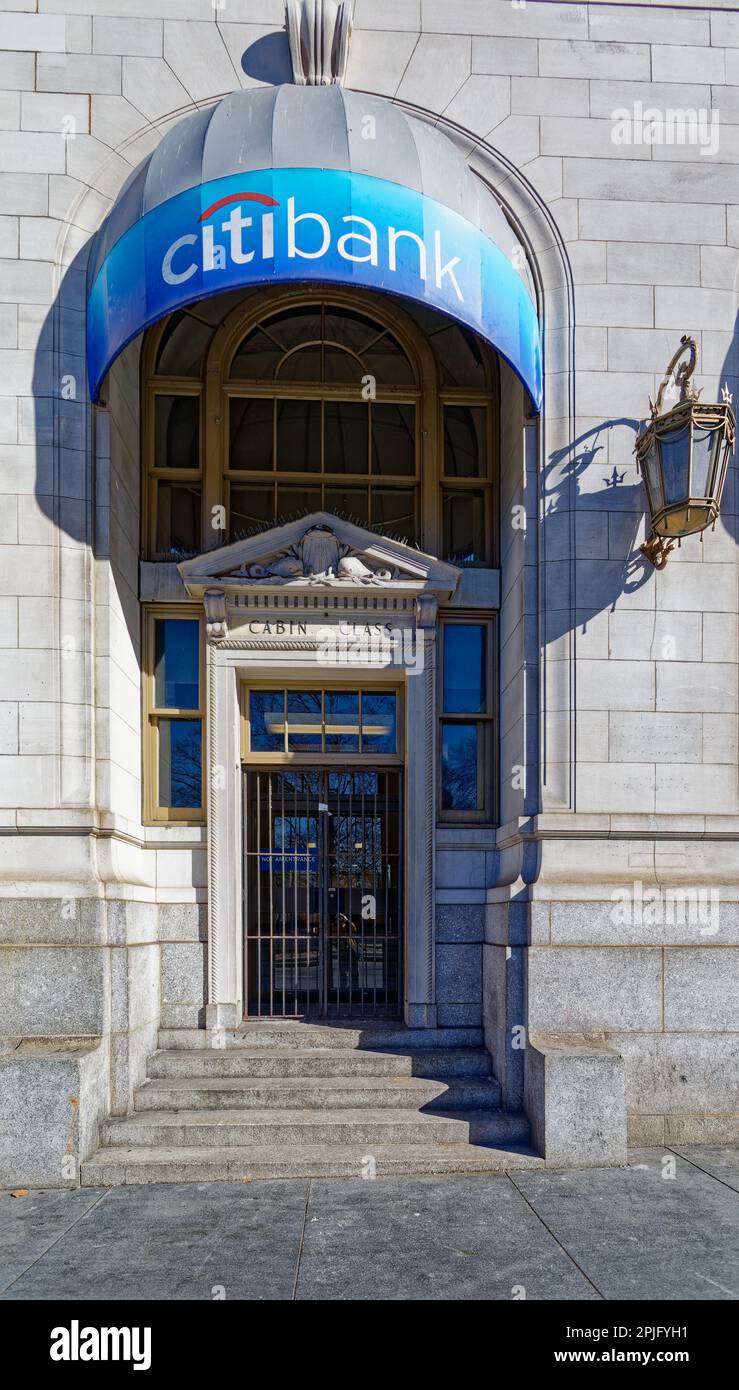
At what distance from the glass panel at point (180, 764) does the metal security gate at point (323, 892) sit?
52 cm

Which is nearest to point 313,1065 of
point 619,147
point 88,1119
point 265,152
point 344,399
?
point 88,1119

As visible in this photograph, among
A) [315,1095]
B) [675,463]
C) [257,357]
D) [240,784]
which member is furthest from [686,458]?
[315,1095]

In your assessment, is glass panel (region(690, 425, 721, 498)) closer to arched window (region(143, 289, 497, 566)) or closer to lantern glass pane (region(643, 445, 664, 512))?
lantern glass pane (region(643, 445, 664, 512))

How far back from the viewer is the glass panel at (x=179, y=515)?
37.9 ft

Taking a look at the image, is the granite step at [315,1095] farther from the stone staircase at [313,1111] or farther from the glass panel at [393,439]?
the glass panel at [393,439]

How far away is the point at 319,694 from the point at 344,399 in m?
3.09

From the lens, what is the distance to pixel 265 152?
8531 millimetres

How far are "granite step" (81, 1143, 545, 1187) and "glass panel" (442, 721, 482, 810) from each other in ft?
11.4

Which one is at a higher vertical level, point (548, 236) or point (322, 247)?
point (548, 236)

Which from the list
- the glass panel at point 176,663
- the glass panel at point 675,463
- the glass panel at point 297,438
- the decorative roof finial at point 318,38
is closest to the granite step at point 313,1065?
the glass panel at point 176,663

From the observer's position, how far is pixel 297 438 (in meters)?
11.7

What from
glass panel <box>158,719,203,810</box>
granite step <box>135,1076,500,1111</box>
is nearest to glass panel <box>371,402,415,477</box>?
glass panel <box>158,719,203,810</box>

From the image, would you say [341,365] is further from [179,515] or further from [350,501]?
[179,515]
